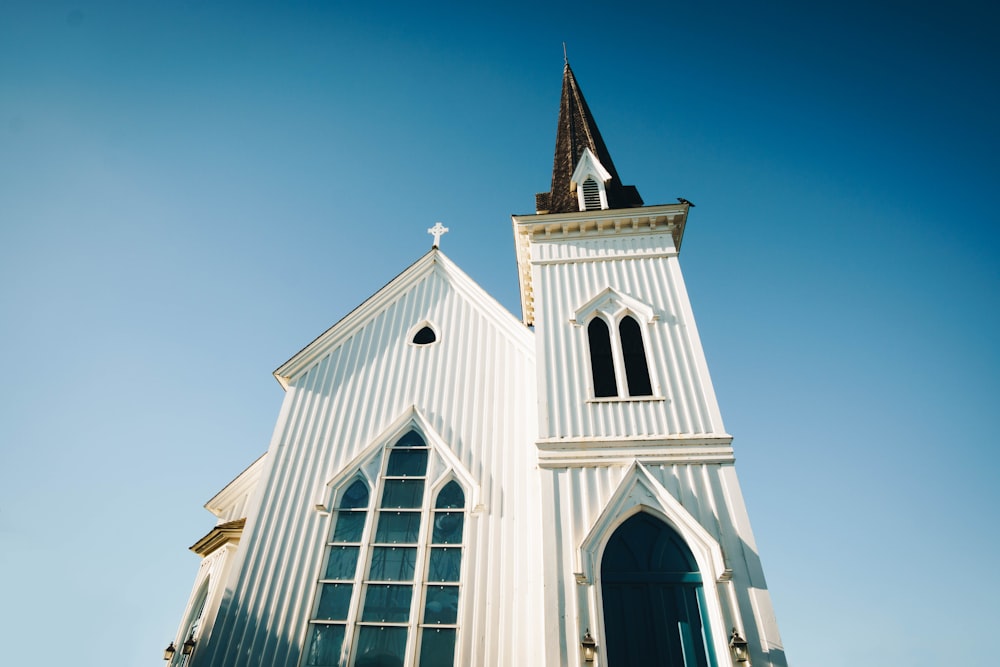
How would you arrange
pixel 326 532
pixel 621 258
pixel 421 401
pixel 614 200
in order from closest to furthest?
pixel 326 532 < pixel 421 401 < pixel 621 258 < pixel 614 200

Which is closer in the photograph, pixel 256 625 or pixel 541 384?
pixel 256 625

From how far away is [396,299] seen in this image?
40.4 ft

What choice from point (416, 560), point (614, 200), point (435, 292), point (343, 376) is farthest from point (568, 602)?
point (614, 200)

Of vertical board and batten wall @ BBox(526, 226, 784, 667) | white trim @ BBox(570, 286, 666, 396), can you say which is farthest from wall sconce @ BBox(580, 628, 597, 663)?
white trim @ BBox(570, 286, 666, 396)

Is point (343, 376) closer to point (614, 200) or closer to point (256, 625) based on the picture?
point (256, 625)

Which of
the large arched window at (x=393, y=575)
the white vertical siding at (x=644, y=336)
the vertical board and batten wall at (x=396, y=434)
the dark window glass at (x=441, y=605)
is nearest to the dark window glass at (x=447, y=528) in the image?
the large arched window at (x=393, y=575)

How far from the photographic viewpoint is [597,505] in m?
8.31

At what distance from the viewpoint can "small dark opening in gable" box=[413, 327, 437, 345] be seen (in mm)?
11500

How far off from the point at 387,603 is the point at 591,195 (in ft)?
35.7

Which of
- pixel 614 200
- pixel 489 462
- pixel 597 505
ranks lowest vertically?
pixel 597 505

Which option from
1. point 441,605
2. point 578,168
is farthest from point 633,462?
point 578,168

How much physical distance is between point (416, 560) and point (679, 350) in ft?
19.7

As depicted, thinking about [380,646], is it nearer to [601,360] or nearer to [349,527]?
[349,527]

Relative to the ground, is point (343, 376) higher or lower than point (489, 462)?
higher
